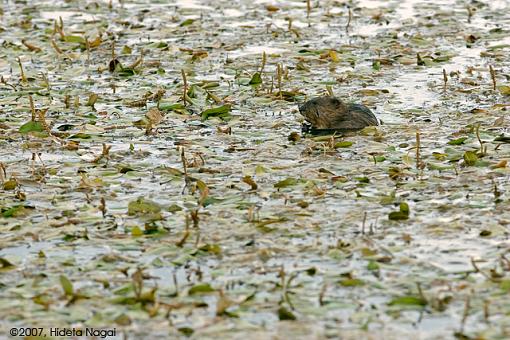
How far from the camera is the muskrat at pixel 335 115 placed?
8578 mm

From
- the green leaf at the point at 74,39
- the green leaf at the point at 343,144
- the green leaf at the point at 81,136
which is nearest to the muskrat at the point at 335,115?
the green leaf at the point at 343,144

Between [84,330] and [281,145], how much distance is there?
3.30 m

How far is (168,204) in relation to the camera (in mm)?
6840

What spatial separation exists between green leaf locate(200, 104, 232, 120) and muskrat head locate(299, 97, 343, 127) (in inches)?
25.4

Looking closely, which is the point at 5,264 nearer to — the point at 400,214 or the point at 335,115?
the point at 400,214

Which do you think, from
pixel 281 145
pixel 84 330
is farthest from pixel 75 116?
pixel 84 330

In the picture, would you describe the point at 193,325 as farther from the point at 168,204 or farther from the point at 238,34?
the point at 238,34

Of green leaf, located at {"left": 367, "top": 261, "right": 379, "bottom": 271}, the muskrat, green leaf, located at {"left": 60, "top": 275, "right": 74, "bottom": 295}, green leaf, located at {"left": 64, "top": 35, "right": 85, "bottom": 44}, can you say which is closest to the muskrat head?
the muskrat

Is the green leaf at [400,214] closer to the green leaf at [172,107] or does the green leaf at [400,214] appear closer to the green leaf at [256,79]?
the green leaf at [172,107]

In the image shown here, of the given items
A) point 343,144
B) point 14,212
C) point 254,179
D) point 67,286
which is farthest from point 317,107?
point 67,286

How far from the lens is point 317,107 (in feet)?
28.3

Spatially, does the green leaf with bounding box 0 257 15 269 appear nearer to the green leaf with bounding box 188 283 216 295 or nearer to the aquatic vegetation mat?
the aquatic vegetation mat

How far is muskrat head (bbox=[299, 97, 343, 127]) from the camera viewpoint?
8.62 metres

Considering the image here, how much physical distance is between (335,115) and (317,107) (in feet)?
0.51
